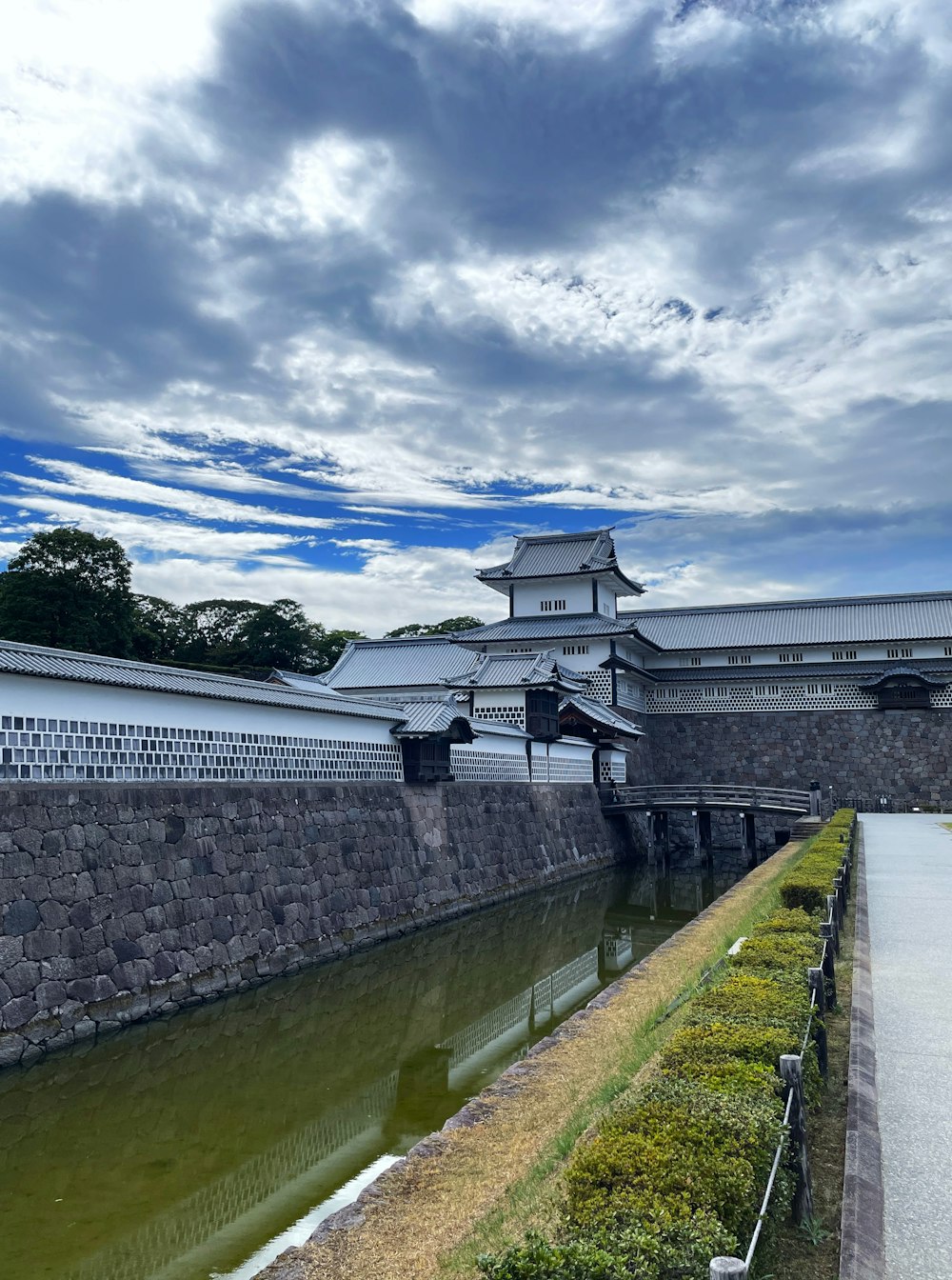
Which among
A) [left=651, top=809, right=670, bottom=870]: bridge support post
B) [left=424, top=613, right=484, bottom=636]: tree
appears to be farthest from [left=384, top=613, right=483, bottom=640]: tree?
[left=651, top=809, right=670, bottom=870]: bridge support post

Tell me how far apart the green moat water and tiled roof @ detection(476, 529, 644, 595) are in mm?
24233

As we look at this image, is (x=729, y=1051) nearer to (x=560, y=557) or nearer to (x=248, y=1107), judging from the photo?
(x=248, y=1107)

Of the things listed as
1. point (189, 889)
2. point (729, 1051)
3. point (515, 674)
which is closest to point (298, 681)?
point (515, 674)

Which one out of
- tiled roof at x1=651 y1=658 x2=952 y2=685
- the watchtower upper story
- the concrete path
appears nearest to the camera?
the concrete path

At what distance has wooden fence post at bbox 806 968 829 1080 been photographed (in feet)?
19.0

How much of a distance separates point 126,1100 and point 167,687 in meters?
5.41

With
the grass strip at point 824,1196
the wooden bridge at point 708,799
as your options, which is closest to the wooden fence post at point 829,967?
the grass strip at point 824,1196

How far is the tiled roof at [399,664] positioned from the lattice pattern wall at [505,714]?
1245 cm

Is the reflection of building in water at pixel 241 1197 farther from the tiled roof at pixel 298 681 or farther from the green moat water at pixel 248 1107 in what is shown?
the tiled roof at pixel 298 681

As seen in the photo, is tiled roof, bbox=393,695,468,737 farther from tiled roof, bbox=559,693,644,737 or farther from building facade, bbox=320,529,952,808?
building facade, bbox=320,529,952,808

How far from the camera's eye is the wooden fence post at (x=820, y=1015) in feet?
19.0

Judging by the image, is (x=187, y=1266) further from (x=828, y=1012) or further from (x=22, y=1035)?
(x=828, y=1012)

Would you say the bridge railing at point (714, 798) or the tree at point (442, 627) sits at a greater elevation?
the tree at point (442, 627)

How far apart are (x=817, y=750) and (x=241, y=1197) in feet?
107
